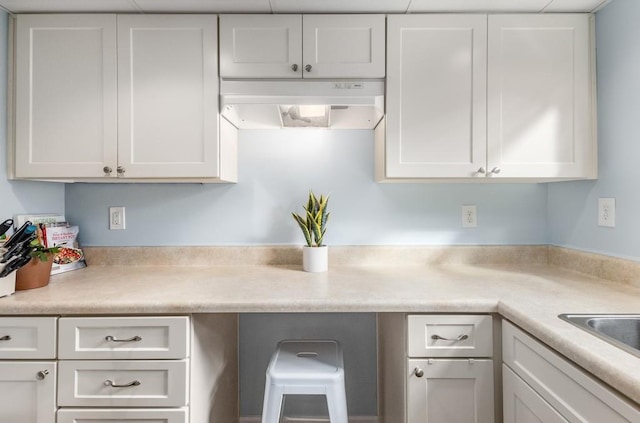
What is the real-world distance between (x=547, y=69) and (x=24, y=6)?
7.76 feet

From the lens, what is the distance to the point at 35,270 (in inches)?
55.9

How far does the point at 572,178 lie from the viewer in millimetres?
1610

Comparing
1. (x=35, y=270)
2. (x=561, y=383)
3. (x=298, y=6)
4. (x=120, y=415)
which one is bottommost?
(x=120, y=415)

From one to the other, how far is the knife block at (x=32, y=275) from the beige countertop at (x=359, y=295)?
Result: 5 cm

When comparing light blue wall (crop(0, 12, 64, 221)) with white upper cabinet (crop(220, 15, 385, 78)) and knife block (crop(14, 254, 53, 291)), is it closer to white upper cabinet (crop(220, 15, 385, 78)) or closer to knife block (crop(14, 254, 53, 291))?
knife block (crop(14, 254, 53, 291))

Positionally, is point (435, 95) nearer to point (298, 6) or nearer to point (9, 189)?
point (298, 6)

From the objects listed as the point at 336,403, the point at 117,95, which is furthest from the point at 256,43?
the point at 336,403

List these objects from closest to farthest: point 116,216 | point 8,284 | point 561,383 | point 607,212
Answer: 1. point 561,383
2. point 8,284
3. point 607,212
4. point 116,216

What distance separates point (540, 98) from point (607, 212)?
0.59m

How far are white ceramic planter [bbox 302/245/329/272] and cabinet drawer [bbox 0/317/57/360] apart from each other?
102 centimetres

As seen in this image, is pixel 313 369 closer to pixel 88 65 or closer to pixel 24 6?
pixel 88 65

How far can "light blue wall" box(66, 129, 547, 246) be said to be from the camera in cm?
193

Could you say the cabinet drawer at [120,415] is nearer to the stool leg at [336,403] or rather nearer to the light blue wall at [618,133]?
the stool leg at [336,403]

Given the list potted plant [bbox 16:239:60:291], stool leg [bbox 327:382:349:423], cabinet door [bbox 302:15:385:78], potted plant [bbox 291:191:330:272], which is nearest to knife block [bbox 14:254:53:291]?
potted plant [bbox 16:239:60:291]
